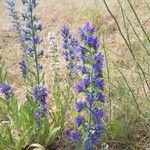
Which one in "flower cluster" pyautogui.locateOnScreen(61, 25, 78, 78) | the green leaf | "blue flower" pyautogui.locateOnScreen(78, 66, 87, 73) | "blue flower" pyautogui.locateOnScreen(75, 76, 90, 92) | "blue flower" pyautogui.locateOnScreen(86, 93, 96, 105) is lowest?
the green leaf

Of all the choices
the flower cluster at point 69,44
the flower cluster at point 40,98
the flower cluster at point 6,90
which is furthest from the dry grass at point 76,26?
the flower cluster at point 6,90

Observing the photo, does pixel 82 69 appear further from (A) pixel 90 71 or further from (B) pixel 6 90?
(B) pixel 6 90

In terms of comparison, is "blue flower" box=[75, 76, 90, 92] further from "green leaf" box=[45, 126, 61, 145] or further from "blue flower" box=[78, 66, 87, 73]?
"green leaf" box=[45, 126, 61, 145]

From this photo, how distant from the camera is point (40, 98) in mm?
4043

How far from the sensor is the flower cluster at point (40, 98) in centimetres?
402

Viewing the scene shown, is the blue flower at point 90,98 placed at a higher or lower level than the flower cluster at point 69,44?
lower

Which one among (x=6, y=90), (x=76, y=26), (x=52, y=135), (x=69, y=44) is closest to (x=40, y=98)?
(x=6, y=90)

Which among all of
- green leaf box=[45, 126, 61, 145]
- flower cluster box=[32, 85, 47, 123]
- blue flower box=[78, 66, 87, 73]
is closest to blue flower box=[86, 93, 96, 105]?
blue flower box=[78, 66, 87, 73]

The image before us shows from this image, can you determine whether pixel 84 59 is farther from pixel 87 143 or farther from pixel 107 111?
pixel 107 111

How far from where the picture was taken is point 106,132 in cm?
436

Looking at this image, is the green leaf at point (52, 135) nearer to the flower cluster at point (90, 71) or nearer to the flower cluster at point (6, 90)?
the flower cluster at point (6, 90)

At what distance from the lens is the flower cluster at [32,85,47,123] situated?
402cm

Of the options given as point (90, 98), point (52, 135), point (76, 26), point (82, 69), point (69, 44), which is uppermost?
point (76, 26)

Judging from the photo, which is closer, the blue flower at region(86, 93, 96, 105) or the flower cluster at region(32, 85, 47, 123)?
the blue flower at region(86, 93, 96, 105)
